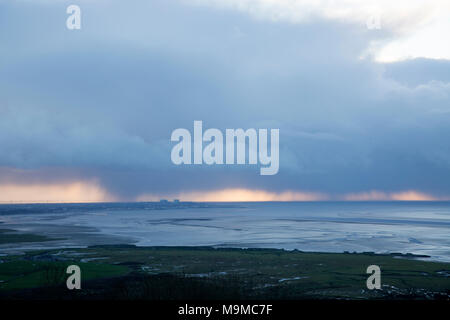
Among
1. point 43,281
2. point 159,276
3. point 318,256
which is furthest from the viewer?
point 318,256

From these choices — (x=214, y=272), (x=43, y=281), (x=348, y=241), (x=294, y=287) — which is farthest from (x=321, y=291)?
(x=348, y=241)
